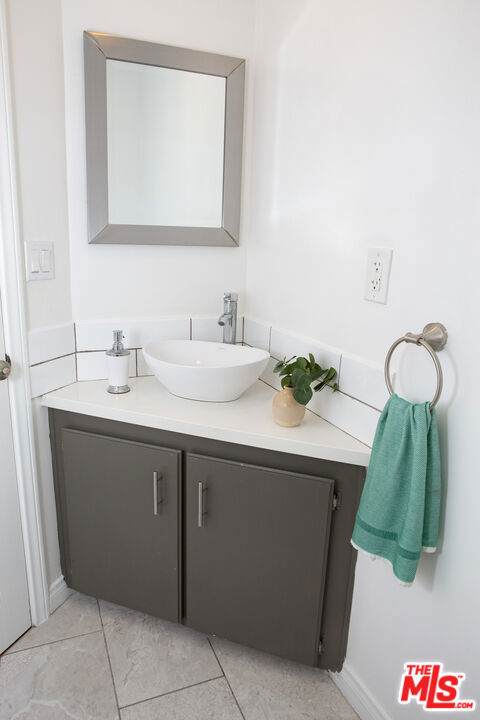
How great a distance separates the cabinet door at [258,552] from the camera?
133 centimetres

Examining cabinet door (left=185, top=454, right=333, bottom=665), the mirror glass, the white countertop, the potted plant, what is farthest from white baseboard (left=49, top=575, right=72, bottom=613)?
the mirror glass

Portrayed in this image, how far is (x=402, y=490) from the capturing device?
1.06m

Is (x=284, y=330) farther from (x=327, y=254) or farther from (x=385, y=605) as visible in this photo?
(x=385, y=605)

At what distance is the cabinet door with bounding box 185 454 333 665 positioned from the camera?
1.33 meters

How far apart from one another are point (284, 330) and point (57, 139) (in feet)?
2.98

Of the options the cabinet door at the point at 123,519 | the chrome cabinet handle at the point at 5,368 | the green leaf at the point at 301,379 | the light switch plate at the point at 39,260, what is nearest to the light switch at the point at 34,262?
the light switch plate at the point at 39,260

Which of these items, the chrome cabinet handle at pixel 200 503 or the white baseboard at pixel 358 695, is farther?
the chrome cabinet handle at pixel 200 503

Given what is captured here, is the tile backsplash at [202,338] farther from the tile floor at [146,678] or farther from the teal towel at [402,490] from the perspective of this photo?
the tile floor at [146,678]

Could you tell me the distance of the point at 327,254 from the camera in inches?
55.0

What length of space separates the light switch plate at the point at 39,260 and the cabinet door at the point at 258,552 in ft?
2.36

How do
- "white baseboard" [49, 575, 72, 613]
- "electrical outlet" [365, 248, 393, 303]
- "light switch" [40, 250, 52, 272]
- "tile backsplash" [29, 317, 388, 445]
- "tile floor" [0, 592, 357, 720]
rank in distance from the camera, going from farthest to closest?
"white baseboard" [49, 575, 72, 613]
"light switch" [40, 250, 52, 272]
"tile floor" [0, 592, 357, 720]
"tile backsplash" [29, 317, 388, 445]
"electrical outlet" [365, 248, 393, 303]

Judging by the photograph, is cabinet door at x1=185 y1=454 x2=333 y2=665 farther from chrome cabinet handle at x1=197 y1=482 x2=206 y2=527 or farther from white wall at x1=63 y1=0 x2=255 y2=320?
white wall at x1=63 y1=0 x2=255 y2=320

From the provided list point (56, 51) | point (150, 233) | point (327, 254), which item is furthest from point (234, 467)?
point (56, 51)

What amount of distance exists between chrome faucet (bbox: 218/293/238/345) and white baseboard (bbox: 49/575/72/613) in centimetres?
101
